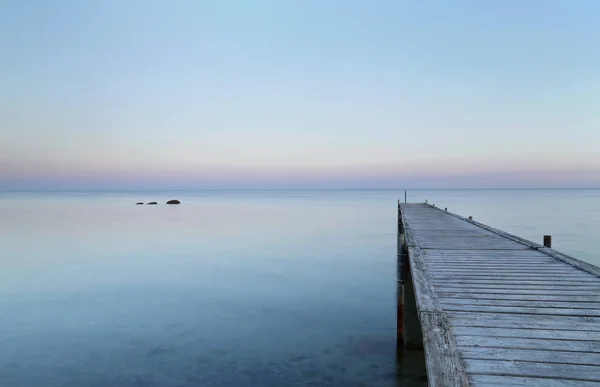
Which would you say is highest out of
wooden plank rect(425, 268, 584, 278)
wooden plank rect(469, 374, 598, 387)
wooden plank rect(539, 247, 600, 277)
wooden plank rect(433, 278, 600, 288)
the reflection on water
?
wooden plank rect(539, 247, 600, 277)

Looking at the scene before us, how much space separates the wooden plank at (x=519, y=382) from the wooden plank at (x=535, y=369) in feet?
0.17

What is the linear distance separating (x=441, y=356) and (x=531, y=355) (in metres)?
0.89

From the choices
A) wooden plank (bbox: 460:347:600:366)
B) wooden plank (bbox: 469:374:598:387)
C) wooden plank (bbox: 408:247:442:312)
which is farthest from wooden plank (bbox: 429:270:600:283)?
wooden plank (bbox: 469:374:598:387)

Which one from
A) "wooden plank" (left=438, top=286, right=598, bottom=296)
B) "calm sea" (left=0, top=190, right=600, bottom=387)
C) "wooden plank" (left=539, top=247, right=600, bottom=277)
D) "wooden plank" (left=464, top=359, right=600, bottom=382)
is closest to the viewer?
"wooden plank" (left=464, top=359, right=600, bottom=382)

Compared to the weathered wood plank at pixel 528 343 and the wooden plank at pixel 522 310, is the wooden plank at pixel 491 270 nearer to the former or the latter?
the wooden plank at pixel 522 310

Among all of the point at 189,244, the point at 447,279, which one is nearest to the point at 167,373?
the point at 447,279

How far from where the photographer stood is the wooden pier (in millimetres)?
3230

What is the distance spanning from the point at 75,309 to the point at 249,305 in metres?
5.43

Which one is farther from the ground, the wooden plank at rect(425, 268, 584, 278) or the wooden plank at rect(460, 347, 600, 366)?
the wooden plank at rect(460, 347, 600, 366)

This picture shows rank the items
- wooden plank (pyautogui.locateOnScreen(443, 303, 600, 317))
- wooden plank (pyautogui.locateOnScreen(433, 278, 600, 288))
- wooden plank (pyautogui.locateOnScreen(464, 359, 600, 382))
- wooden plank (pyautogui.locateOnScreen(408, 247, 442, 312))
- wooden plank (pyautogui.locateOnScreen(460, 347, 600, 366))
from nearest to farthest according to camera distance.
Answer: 1. wooden plank (pyautogui.locateOnScreen(464, 359, 600, 382))
2. wooden plank (pyautogui.locateOnScreen(460, 347, 600, 366))
3. wooden plank (pyautogui.locateOnScreen(443, 303, 600, 317))
4. wooden plank (pyautogui.locateOnScreen(408, 247, 442, 312))
5. wooden plank (pyautogui.locateOnScreen(433, 278, 600, 288))

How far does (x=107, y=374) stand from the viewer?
754cm

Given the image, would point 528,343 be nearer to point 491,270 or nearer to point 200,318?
point 491,270

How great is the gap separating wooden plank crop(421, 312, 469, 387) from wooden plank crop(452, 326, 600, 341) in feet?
0.67

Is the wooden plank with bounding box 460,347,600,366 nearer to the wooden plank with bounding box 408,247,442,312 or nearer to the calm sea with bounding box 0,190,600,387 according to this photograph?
the wooden plank with bounding box 408,247,442,312
